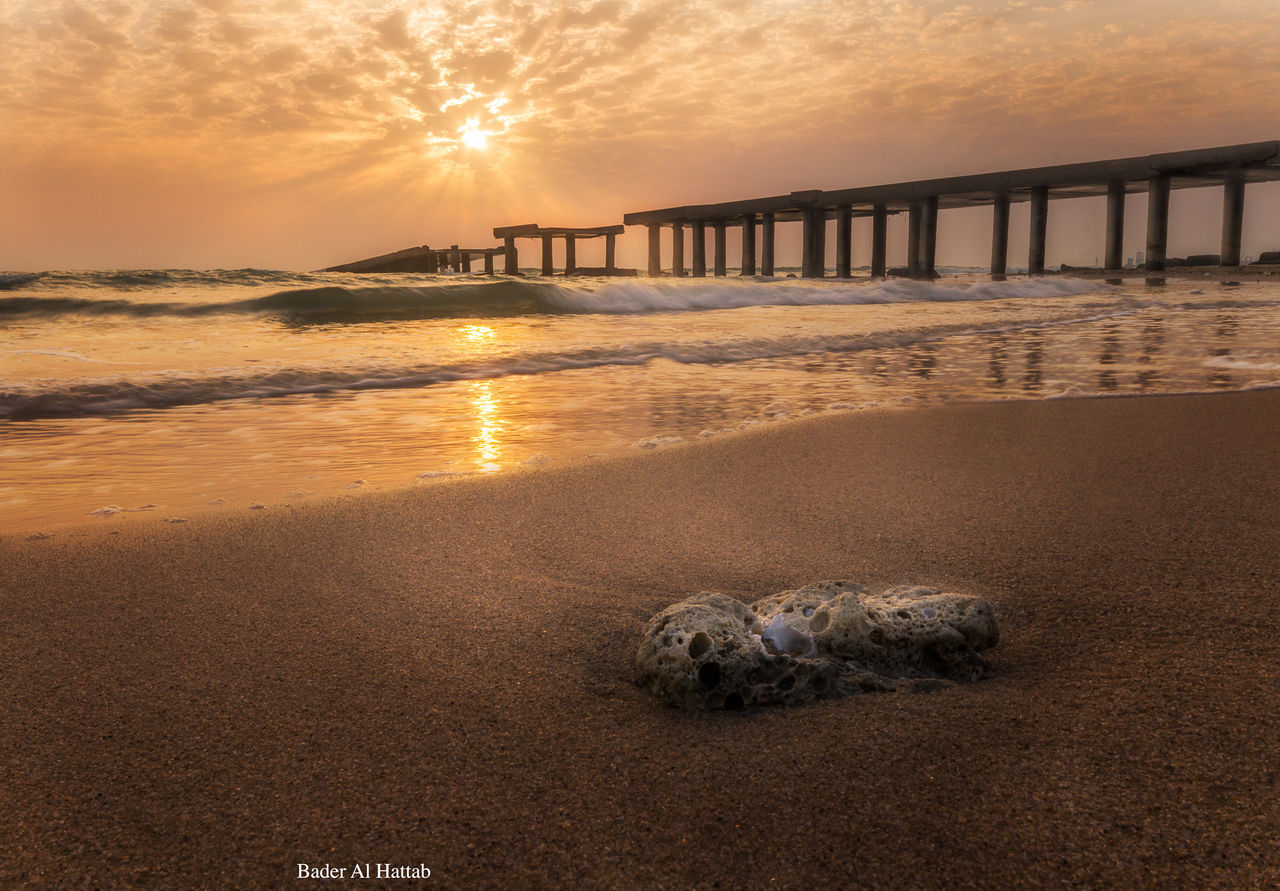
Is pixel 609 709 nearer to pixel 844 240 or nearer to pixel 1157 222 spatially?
pixel 1157 222

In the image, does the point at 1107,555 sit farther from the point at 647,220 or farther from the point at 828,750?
the point at 647,220

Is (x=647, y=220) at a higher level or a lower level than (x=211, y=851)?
higher

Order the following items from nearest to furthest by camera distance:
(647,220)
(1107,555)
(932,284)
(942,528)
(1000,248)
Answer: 1. (1107,555)
2. (942,528)
3. (932,284)
4. (1000,248)
5. (647,220)

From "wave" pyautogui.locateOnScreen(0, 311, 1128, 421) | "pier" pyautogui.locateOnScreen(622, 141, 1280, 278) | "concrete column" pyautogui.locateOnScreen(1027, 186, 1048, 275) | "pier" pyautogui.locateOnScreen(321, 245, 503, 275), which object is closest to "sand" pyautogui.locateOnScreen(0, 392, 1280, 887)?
"wave" pyautogui.locateOnScreen(0, 311, 1128, 421)

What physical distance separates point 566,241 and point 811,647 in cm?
4218

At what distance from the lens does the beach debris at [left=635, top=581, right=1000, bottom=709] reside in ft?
4.73

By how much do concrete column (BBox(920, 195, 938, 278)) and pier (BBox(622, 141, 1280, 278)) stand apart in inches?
1.5

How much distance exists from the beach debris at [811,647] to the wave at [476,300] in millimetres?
12509

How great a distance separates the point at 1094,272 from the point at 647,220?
20413 millimetres

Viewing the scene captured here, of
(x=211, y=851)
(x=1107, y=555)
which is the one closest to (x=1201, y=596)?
(x=1107, y=555)

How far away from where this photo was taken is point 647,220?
4141cm

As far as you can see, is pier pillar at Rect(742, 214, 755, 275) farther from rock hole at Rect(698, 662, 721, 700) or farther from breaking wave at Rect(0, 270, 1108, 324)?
rock hole at Rect(698, 662, 721, 700)

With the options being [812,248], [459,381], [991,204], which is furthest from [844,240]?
[459,381]

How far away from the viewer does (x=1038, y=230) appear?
3003 cm
